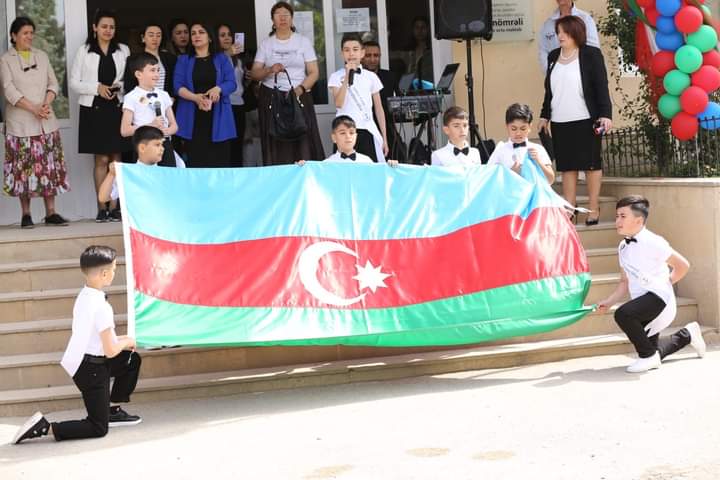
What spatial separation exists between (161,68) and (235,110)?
3.19 feet

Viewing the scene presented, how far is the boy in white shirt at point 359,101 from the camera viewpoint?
9.38 meters

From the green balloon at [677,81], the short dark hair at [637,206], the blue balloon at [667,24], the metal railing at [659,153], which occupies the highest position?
the blue balloon at [667,24]

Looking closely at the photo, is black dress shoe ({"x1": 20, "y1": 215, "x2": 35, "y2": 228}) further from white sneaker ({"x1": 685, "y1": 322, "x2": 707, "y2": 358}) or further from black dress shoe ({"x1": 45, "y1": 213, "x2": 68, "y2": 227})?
white sneaker ({"x1": 685, "y1": 322, "x2": 707, "y2": 358})

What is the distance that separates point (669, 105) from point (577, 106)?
72 cm

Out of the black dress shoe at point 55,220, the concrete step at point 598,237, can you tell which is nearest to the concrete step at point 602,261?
the concrete step at point 598,237

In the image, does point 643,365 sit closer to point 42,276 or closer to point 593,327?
point 593,327

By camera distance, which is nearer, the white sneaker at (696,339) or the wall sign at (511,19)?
the white sneaker at (696,339)

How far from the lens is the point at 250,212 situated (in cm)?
739

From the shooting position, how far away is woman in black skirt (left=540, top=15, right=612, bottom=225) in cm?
920

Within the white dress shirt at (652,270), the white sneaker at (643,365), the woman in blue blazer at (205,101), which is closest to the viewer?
the white sneaker at (643,365)

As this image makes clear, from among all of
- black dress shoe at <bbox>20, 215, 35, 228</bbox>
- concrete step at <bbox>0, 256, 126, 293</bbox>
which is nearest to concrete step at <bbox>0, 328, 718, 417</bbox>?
concrete step at <bbox>0, 256, 126, 293</bbox>

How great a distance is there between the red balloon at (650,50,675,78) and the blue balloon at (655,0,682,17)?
31 centimetres

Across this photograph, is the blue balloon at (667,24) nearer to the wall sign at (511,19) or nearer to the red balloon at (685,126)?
the red balloon at (685,126)

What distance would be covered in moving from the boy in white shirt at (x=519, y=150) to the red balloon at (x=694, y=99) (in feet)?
5.06
